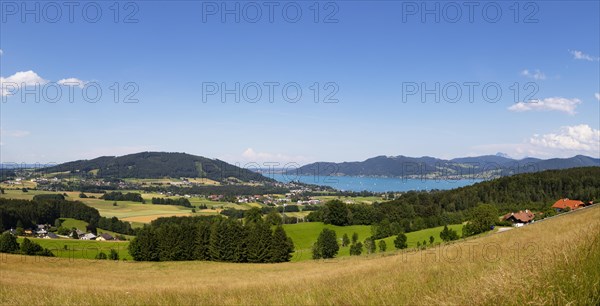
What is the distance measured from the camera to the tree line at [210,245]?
69.9 meters

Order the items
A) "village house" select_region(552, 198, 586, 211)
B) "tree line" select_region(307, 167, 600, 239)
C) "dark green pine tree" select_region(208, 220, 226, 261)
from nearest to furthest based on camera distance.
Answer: "dark green pine tree" select_region(208, 220, 226, 261) < "tree line" select_region(307, 167, 600, 239) < "village house" select_region(552, 198, 586, 211)

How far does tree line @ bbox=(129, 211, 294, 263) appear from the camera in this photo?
2753 inches

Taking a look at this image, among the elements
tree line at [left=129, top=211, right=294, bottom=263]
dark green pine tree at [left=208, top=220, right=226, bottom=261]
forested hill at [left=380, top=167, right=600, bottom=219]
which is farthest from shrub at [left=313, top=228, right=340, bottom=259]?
forested hill at [left=380, top=167, right=600, bottom=219]

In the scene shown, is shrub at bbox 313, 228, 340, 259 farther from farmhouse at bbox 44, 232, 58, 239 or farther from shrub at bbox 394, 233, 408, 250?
farmhouse at bbox 44, 232, 58, 239

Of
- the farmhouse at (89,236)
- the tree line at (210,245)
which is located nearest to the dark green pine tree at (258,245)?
the tree line at (210,245)

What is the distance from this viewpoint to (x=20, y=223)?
122m

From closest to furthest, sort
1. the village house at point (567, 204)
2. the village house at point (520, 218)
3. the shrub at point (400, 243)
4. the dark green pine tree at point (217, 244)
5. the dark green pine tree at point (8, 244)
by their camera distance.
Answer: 1. the dark green pine tree at point (217, 244)
2. the dark green pine tree at point (8, 244)
3. the shrub at point (400, 243)
4. the village house at point (520, 218)
5. the village house at point (567, 204)

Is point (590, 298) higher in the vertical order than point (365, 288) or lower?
higher

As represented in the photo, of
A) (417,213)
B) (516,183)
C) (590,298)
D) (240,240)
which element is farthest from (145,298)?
(516,183)

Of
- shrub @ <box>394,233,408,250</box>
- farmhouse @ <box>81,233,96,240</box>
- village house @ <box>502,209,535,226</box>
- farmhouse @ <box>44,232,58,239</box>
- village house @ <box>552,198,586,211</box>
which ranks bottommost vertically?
farmhouse @ <box>81,233,96,240</box>

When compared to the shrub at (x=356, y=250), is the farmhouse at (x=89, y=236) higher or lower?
lower

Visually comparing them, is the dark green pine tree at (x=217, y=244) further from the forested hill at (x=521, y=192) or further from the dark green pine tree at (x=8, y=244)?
the forested hill at (x=521, y=192)

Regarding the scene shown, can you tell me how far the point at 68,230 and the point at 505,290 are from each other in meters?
140

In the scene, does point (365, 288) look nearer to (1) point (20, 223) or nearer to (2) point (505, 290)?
Result: (2) point (505, 290)
